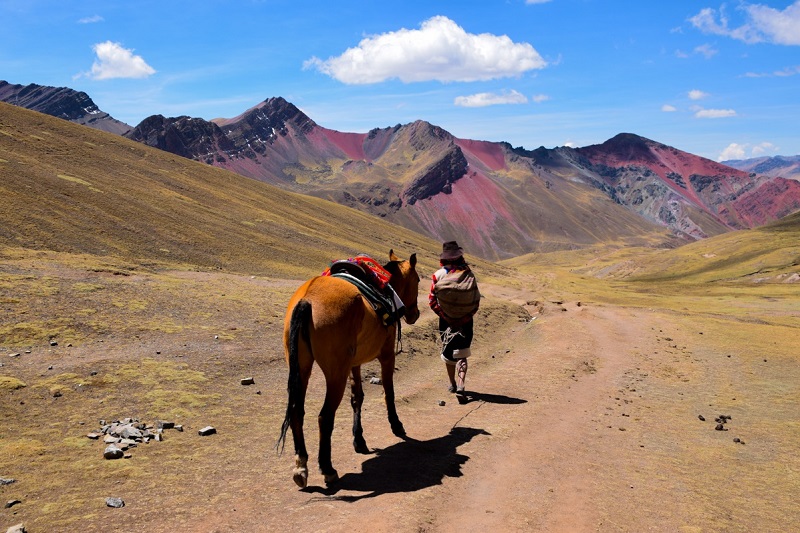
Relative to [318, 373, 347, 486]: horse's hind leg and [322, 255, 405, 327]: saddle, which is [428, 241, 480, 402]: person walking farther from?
[318, 373, 347, 486]: horse's hind leg

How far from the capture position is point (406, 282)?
11180 millimetres

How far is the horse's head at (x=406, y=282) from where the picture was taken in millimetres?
11031

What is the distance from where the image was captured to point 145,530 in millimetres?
6531

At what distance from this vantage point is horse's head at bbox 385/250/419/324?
11031 mm

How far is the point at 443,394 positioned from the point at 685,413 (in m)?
6.42

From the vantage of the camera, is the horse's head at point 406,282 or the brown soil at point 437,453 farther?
the horse's head at point 406,282

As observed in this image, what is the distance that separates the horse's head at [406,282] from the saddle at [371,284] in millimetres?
851

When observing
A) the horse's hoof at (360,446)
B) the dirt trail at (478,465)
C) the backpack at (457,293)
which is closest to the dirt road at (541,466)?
the dirt trail at (478,465)

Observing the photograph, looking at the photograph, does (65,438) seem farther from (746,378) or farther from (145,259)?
(145,259)

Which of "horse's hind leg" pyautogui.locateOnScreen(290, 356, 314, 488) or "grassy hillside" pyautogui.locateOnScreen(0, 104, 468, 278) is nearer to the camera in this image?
"horse's hind leg" pyautogui.locateOnScreen(290, 356, 314, 488)

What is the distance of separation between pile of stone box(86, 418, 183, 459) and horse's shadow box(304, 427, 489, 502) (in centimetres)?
356

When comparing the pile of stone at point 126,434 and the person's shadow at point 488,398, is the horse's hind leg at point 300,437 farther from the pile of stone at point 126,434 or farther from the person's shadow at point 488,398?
the person's shadow at point 488,398

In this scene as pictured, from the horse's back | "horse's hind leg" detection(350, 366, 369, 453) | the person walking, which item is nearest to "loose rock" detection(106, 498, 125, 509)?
the horse's back

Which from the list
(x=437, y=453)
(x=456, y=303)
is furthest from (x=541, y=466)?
(x=456, y=303)
